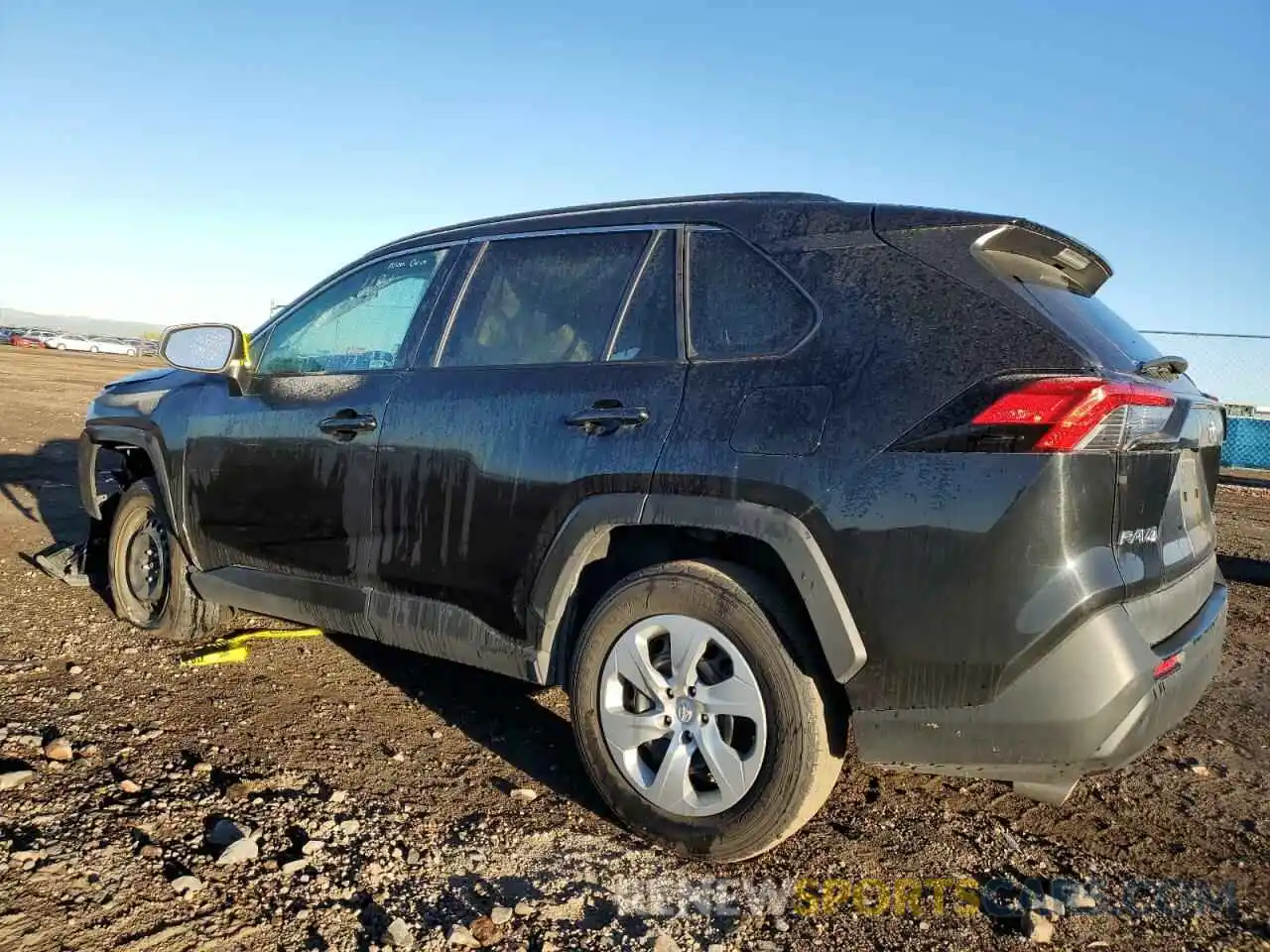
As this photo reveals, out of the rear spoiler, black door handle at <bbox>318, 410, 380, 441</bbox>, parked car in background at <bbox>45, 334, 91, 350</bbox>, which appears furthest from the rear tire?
parked car in background at <bbox>45, 334, 91, 350</bbox>

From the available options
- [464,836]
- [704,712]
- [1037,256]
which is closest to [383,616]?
[464,836]

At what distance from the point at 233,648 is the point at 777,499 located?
2987mm

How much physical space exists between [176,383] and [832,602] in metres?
3.45

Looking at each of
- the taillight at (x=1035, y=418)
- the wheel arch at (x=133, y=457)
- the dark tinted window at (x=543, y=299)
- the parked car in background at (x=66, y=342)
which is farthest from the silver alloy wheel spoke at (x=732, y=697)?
the parked car in background at (x=66, y=342)

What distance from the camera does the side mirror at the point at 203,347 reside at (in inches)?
154

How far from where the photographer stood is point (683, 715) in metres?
2.50

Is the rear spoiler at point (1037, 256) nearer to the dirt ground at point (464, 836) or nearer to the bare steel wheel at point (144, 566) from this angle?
the dirt ground at point (464, 836)

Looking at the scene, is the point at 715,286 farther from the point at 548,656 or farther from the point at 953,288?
the point at 548,656

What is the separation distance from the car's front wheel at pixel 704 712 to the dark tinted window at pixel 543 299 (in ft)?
2.78

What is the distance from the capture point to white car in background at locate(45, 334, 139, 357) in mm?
57844

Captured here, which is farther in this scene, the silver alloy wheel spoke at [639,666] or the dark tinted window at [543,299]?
the dark tinted window at [543,299]

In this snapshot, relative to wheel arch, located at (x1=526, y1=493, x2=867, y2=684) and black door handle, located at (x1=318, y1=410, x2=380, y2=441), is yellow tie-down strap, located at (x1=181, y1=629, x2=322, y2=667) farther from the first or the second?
wheel arch, located at (x1=526, y1=493, x2=867, y2=684)

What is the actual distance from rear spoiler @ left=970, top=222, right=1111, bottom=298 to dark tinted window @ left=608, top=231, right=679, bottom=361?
871mm

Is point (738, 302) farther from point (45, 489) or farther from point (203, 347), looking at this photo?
point (45, 489)
